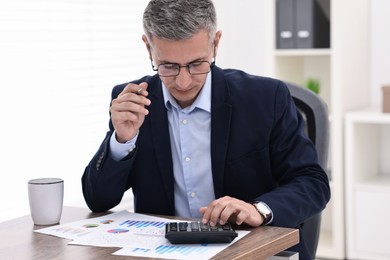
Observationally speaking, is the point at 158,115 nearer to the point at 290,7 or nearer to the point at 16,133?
the point at 16,133

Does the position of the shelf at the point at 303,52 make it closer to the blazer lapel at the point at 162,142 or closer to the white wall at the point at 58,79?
the white wall at the point at 58,79

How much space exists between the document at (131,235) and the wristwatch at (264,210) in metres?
0.11

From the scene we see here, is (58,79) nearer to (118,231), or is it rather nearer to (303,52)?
(303,52)

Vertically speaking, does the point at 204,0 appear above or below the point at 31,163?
above

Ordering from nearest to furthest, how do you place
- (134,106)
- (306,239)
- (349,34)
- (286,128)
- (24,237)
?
(24,237), (134,106), (286,128), (306,239), (349,34)

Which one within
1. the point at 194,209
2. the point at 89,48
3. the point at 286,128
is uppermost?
the point at 89,48

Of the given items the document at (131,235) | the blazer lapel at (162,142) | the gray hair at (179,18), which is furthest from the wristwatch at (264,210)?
the gray hair at (179,18)

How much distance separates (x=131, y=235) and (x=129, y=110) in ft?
1.18

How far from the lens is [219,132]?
2.00 m

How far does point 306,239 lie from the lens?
7.23 feet

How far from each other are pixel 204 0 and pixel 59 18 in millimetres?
1531

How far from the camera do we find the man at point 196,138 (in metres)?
1.89

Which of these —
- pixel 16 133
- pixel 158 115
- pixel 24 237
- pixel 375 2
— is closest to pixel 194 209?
pixel 158 115

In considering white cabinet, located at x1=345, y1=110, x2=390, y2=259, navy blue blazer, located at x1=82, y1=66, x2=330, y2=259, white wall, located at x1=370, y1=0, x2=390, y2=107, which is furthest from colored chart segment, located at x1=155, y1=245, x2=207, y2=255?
white wall, located at x1=370, y1=0, x2=390, y2=107
